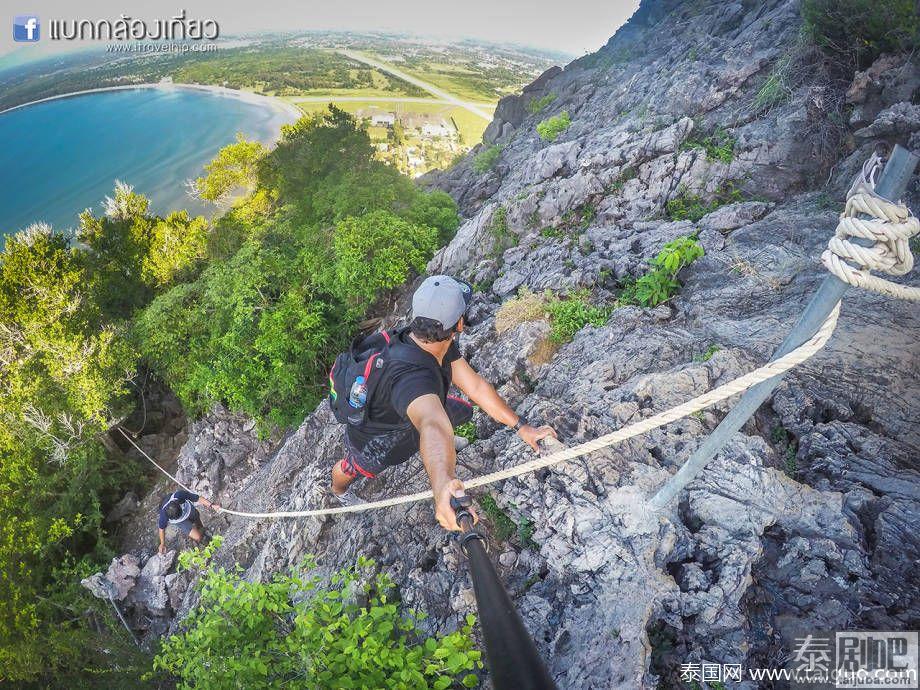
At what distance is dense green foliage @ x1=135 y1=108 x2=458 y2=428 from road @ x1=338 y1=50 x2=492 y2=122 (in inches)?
1406

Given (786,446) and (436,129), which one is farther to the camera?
(436,129)

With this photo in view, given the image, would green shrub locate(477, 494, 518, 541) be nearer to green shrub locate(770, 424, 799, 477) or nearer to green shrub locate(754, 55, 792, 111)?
green shrub locate(770, 424, 799, 477)

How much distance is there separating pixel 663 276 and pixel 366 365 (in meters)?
4.69

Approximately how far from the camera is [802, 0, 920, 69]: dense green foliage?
7.20m

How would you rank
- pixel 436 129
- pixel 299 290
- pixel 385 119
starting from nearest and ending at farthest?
pixel 299 290
pixel 385 119
pixel 436 129

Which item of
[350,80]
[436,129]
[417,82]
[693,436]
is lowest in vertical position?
[693,436]

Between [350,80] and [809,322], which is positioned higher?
[350,80]

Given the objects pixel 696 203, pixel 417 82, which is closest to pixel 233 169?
pixel 696 203

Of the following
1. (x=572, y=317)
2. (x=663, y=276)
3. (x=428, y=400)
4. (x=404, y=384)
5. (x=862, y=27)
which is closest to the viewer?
(x=428, y=400)

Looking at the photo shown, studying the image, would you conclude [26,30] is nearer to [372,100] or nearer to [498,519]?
[372,100]

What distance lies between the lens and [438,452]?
2.98m

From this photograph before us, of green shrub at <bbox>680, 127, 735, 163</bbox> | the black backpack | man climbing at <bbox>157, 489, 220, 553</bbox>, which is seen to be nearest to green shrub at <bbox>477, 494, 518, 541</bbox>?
the black backpack

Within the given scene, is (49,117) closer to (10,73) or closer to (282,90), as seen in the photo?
(10,73)

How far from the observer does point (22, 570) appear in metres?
12.3
